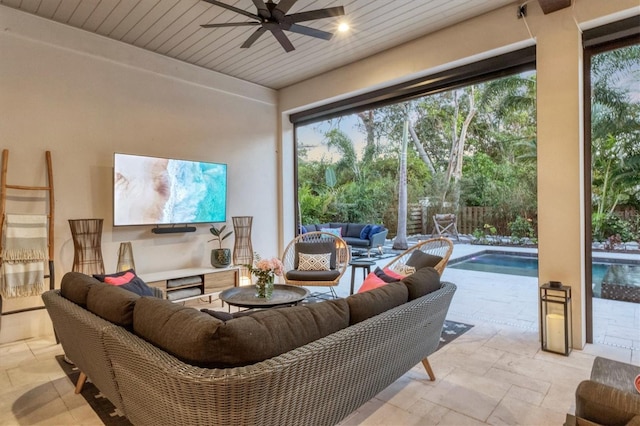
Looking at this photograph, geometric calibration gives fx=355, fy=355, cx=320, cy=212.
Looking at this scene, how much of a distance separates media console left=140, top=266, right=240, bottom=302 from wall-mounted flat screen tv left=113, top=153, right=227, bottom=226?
2.15ft

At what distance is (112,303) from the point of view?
1771mm

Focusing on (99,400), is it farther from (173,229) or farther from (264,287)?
(173,229)

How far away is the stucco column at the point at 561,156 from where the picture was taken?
9.93 ft

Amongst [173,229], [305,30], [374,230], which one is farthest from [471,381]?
[374,230]

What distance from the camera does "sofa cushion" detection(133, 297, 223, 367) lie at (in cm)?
129

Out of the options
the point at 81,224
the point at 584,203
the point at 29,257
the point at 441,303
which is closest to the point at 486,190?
the point at 584,203

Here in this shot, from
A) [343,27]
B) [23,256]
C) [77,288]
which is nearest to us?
[77,288]

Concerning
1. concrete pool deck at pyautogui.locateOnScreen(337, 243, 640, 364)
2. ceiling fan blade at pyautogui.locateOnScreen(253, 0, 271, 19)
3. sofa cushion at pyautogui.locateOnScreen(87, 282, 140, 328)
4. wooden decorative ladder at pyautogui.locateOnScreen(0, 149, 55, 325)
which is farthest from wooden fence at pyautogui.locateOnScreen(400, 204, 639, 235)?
wooden decorative ladder at pyautogui.locateOnScreen(0, 149, 55, 325)

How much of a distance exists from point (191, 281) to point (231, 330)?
3131mm

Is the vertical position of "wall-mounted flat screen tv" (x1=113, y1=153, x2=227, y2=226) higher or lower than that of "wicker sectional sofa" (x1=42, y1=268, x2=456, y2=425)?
higher

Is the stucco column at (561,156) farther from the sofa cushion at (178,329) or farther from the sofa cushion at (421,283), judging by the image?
the sofa cushion at (178,329)

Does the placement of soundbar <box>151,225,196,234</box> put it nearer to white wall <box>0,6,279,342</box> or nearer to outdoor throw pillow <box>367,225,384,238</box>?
white wall <box>0,6,279,342</box>

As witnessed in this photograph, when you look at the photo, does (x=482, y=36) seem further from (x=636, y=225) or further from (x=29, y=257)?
(x=29, y=257)

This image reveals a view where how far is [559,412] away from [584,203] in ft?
6.06
